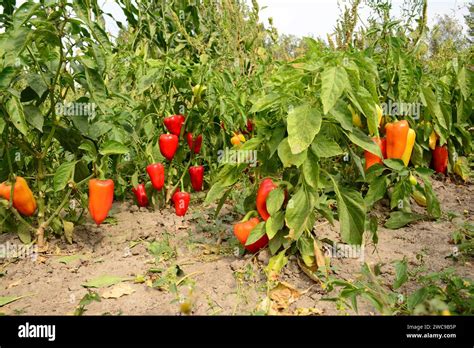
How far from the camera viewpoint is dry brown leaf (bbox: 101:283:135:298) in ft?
6.63

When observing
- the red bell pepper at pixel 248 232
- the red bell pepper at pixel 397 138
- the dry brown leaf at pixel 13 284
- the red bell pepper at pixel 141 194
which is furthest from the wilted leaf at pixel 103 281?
the red bell pepper at pixel 397 138

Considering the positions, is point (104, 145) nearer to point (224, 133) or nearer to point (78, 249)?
point (78, 249)

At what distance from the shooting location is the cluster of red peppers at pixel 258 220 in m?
2.10

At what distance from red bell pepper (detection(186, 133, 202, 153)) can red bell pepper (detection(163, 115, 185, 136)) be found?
0.12 meters

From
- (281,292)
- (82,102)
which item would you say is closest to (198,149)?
(82,102)

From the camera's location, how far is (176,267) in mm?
2168

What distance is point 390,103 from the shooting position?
2939 mm

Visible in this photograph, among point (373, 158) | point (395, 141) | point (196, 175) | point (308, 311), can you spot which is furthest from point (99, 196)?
point (395, 141)

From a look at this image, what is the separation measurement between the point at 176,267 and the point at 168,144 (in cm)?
103

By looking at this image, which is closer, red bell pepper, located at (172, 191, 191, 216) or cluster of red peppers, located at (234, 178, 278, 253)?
cluster of red peppers, located at (234, 178, 278, 253)

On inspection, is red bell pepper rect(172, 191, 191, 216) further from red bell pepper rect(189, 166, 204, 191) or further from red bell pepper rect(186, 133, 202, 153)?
red bell pepper rect(186, 133, 202, 153)

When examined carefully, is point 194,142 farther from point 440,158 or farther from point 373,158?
point 440,158

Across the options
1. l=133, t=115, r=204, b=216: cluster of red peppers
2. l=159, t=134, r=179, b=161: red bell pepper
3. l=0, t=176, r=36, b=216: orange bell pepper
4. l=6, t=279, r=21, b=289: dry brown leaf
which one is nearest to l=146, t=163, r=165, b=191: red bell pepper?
l=133, t=115, r=204, b=216: cluster of red peppers

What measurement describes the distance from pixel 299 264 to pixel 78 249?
4.40 feet
